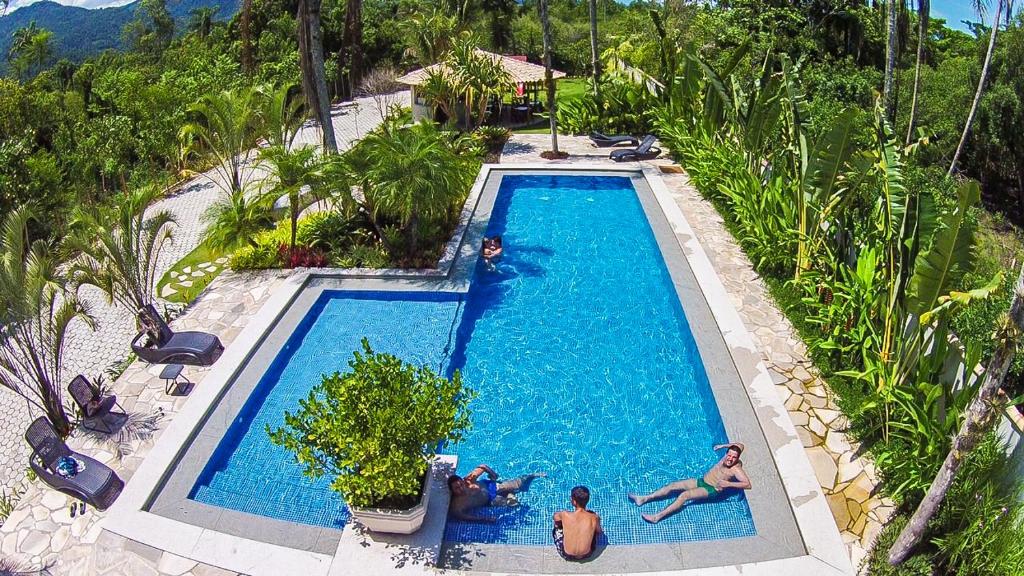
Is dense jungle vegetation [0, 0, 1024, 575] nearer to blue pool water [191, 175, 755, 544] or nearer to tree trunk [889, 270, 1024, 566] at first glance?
tree trunk [889, 270, 1024, 566]

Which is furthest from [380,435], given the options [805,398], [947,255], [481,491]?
[805,398]

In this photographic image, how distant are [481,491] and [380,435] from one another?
75.2 inches

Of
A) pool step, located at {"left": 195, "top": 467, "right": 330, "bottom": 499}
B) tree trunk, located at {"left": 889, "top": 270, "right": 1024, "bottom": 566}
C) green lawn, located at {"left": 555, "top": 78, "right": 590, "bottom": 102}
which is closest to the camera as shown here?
tree trunk, located at {"left": 889, "top": 270, "right": 1024, "bottom": 566}

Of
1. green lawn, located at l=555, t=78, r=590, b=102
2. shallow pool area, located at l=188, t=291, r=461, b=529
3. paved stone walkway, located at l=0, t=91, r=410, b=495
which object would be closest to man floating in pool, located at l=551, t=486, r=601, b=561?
shallow pool area, located at l=188, t=291, r=461, b=529

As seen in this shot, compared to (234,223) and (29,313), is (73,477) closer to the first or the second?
(29,313)

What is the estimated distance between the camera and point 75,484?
7176 mm

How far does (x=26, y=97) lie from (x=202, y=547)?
18620mm

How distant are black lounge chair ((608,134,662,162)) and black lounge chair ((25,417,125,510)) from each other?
14.9 m

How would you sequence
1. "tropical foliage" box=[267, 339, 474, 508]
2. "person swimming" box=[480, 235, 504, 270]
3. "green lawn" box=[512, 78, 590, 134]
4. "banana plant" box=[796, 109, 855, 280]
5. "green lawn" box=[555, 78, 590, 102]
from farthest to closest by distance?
1. "green lawn" box=[555, 78, 590, 102]
2. "green lawn" box=[512, 78, 590, 134]
3. "person swimming" box=[480, 235, 504, 270]
4. "banana plant" box=[796, 109, 855, 280]
5. "tropical foliage" box=[267, 339, 474, 508]

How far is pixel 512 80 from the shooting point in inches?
840

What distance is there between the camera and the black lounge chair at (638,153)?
1867cm

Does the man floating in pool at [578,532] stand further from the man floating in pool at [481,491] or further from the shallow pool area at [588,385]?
the man floating in pool at [481,491]

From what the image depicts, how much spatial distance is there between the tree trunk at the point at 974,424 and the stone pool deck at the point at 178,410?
719mm

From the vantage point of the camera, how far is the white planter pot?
6508 millimetres
